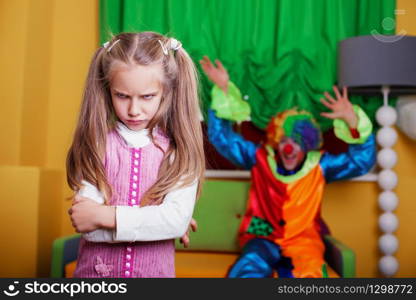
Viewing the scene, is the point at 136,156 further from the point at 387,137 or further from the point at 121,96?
the point at 387,137

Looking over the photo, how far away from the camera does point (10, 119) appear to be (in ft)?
7.19

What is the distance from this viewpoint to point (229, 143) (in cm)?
219

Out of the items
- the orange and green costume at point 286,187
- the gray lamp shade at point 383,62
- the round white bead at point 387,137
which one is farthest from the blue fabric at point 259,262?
the gray lamp shade at point 383,62

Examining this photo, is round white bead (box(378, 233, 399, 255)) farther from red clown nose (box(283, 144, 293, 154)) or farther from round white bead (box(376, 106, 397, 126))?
red clown nose (box(283, 144, 293, 154))

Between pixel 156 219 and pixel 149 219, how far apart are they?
10mm

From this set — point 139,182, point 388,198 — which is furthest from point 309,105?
point 139,182

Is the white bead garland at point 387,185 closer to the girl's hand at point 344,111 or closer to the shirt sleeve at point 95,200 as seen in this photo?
the girl's hand at point 344,111

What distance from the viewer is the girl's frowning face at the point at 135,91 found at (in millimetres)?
764

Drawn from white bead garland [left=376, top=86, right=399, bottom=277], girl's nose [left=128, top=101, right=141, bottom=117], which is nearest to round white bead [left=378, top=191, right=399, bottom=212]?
white bead garland [left=376, top=86, right=399, bottom=277]

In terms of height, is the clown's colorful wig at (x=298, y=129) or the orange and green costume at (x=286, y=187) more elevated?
the clown's colorful wig at (x=298, y=129)

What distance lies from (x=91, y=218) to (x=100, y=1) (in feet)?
6.59

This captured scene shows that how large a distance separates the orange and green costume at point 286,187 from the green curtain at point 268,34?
0.80 feet

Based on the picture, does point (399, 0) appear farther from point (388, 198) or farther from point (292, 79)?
point (388, 198)

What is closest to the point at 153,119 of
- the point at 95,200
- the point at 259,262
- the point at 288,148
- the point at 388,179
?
the point at 95,200
